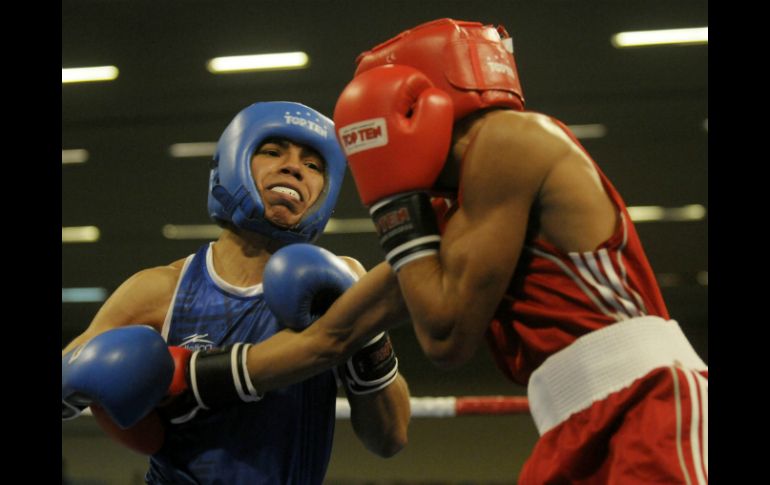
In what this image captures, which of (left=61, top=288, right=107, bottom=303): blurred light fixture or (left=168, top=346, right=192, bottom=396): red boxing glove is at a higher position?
(left=168, top=346, right=192, bottom=396): red boxing glove

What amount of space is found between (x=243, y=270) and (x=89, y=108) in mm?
4525

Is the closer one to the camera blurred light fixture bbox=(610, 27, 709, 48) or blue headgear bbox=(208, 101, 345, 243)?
blue headgear bbox=(208, 101, 345, 243)

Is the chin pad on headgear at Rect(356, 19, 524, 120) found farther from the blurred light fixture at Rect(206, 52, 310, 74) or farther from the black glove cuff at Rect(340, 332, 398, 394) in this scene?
the blurred light fixture at Rect(206, 52, 310, 74)

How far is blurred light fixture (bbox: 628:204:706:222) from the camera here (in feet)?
24.2

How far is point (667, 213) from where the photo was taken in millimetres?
7504

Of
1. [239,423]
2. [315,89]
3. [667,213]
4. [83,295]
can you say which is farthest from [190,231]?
[239,423]

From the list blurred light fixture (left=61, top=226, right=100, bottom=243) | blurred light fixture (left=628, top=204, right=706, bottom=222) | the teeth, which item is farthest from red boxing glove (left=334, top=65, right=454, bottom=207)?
blurred light fixture (left=61, top=226, right=100, bottom=243)

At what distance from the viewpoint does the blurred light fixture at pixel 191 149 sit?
673 centimetres

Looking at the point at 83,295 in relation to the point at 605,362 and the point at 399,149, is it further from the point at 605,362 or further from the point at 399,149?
the point at 605,362

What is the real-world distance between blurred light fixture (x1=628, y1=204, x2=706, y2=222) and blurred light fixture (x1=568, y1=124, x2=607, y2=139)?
1075 mm

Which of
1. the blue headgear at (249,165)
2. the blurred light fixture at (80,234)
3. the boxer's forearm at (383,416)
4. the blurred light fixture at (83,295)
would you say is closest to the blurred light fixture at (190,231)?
the blurred light fixture at (80,234)

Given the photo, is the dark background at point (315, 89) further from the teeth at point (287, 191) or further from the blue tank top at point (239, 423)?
the blue tank top at point (239, 423)

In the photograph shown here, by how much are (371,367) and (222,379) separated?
38 centimetres

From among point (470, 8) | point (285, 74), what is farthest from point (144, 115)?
point (470, 8)
